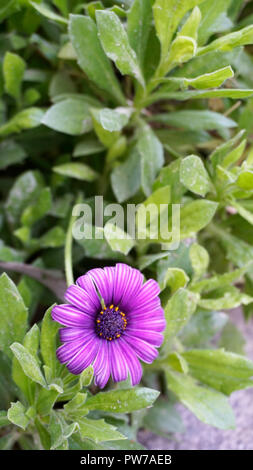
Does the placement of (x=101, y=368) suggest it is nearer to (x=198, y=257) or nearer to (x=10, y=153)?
(x=198, y=257)

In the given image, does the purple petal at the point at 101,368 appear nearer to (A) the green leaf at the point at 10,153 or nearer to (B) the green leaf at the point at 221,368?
(B) the green leaf at the point at 221,368

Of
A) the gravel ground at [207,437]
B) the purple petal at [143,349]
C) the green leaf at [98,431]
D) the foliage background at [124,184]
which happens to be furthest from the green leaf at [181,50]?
the gravel ground at [207,437]

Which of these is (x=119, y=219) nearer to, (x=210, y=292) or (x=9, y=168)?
(x=210, y=292)

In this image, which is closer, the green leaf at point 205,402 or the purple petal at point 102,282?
the purple petal at point 102,282

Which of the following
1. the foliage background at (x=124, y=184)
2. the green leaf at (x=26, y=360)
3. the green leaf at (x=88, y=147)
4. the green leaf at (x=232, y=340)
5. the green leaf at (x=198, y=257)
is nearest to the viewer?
the green leaf at (x=26, y=360)
